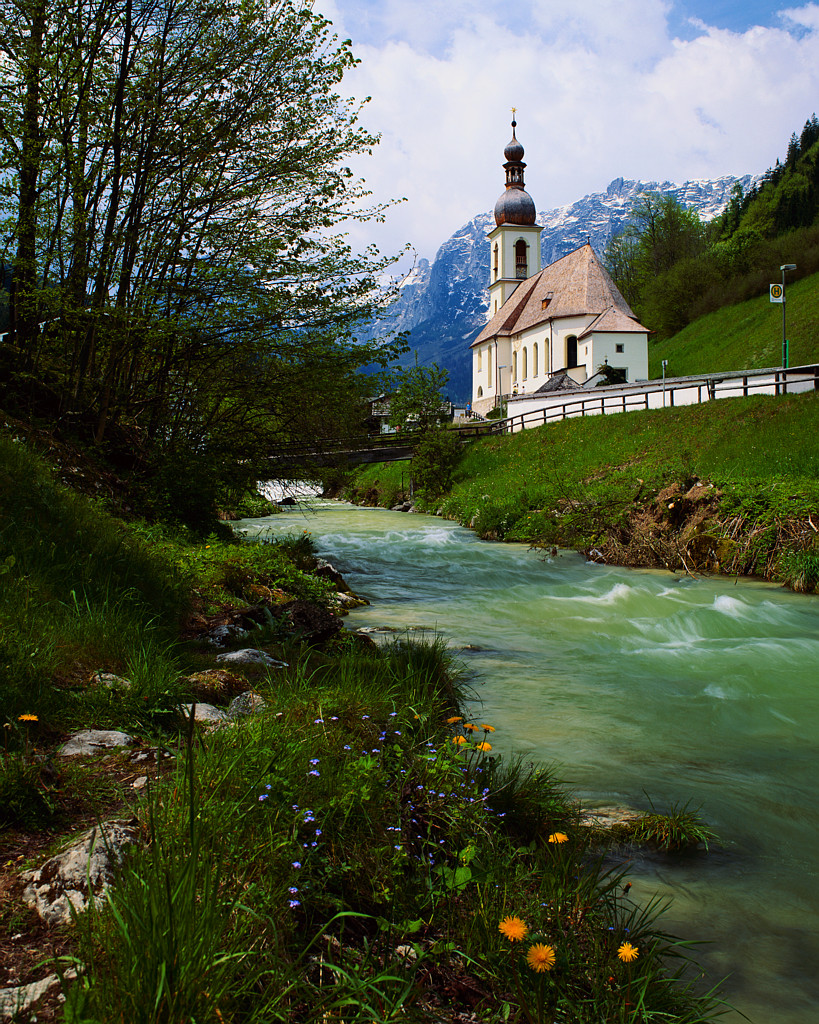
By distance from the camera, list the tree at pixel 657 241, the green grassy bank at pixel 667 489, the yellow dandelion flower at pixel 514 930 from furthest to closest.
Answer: the tree at pixel 657 241 → the green grassy bank at pixel 667 489 → the yellow dandelion flower at pixel 514 930

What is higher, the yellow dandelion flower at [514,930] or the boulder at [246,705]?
the boulder at [246,705]

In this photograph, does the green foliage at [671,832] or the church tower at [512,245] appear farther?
Answer: the church tower at [512,245]

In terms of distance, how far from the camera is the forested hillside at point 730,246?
62.1m

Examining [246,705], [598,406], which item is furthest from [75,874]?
[598,406]

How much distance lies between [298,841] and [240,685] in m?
2.19

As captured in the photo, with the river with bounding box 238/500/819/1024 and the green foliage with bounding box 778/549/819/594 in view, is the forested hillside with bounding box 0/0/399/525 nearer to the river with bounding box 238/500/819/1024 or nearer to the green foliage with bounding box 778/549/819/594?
the river with bounding box 238/500/819/1024

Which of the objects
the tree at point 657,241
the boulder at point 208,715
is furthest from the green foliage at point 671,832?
the tree at point 657,241

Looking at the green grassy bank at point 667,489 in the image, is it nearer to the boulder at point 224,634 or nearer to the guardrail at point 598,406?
the guardrail at point 598,406

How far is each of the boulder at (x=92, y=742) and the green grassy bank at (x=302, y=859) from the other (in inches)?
2.9

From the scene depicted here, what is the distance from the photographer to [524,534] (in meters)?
20.5

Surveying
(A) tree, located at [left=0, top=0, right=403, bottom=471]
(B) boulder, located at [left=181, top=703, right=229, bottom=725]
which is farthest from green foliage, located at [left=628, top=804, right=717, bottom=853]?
(A) tree, located at [left=0, top=0, right=403, bottom=471]

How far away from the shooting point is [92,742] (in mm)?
3227

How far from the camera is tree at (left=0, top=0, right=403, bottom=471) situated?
9.81 meters

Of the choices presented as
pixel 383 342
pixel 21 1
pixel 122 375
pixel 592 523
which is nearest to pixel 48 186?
pixel 21 1
